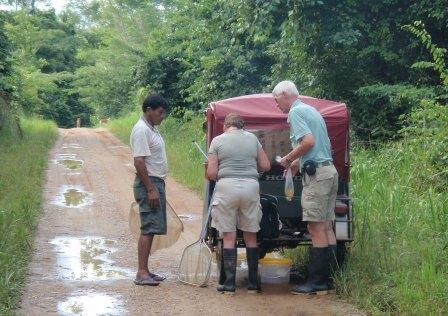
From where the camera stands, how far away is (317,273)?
23.3 ft

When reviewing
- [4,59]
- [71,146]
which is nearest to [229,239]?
[4,59]

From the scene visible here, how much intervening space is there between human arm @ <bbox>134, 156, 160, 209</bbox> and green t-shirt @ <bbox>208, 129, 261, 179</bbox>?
2.27 feet

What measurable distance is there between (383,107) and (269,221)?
7741mm

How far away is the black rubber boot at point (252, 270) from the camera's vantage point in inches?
284

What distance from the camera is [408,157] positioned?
37.6 feet

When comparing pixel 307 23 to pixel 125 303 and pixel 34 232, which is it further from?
pixel 125 303

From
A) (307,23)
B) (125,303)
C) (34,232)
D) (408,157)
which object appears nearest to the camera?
(125,303)

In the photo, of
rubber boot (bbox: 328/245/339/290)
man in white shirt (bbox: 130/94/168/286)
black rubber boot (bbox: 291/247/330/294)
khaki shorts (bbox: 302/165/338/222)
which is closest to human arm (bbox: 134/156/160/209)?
man in white shirt (bbox: 130/94/168/286)

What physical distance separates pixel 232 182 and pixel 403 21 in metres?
8.47

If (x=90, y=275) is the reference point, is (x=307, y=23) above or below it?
above

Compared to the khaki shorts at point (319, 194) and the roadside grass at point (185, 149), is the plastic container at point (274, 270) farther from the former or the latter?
the roadside grass at point (185, 149)

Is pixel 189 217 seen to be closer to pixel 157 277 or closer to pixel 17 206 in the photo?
pixel 17 206

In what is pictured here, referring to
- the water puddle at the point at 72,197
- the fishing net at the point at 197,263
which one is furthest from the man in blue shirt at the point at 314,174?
the water puddle at the point at 72,197

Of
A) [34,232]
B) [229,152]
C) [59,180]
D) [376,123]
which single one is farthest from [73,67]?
[229,152]
